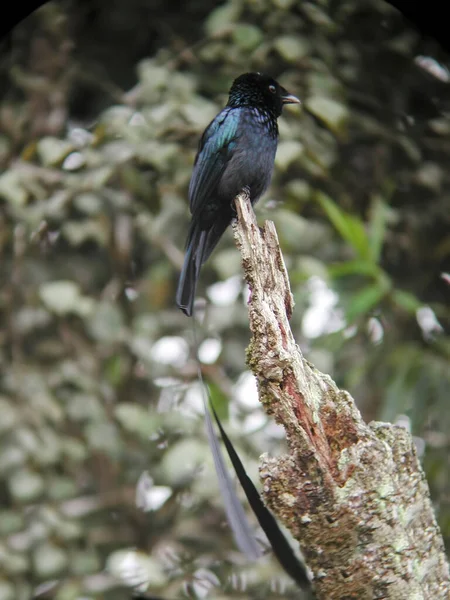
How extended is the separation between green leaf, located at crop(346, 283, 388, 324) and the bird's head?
1.67ft

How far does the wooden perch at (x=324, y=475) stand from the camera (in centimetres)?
81

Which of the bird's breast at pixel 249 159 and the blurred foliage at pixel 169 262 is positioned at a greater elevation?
the bird's breast at pixel 249 159

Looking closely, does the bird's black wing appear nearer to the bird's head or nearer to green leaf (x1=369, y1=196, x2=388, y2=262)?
the bird's head

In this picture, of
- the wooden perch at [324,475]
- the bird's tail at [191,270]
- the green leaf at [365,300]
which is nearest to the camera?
the wooden perch at [324,475]

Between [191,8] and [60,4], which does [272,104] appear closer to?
[191,8]

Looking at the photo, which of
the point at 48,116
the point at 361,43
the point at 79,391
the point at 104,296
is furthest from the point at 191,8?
the point at 79,391

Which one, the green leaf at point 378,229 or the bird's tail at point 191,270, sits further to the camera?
the green leaf at point 378,229

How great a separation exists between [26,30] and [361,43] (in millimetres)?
885

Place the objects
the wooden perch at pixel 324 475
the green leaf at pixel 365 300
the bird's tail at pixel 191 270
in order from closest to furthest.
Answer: the wooden perch at pixel 324 475 → the bird's tail at pixel 191 270 → the green leaf at pixel 365 300

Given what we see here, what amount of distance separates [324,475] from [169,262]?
100 centimetres

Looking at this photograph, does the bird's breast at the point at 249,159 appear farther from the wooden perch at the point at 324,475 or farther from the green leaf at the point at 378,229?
the green leaf at the point at 378,229

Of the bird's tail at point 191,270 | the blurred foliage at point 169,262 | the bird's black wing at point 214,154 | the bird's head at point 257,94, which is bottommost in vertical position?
the blurred foliage at point 169,262

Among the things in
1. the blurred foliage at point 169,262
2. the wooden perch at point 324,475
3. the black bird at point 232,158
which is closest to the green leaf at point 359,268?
the blurred foliage at point 169,262

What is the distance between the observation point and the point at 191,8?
1513 mm
